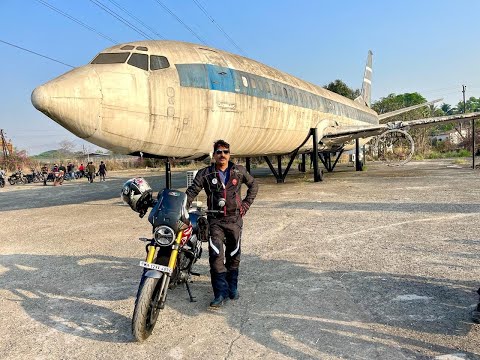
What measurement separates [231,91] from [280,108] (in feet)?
10.00

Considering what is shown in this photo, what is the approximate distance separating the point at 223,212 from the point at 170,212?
2.20ft

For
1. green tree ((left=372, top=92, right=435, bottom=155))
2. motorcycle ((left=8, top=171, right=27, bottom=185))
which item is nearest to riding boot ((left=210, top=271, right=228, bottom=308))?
motorcycle ((left=8, top=171, right=27, bottom=185))

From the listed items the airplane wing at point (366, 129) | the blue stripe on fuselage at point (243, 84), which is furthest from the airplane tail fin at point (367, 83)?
the blue stripe on fuselage at point (243, 84)

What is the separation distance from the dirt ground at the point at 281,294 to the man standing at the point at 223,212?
35cm

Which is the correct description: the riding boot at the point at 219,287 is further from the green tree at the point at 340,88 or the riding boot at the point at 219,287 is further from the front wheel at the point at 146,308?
the green tree at the point at 340,88

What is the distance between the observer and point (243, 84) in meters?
10.7

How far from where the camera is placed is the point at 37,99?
685 centimetres

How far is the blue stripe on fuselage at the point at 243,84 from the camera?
30.0 ft

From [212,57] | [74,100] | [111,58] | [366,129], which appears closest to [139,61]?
[111,58]

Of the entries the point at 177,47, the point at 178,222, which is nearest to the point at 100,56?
the point at 177,47

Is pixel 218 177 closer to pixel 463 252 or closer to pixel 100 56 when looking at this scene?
pixel 463 252

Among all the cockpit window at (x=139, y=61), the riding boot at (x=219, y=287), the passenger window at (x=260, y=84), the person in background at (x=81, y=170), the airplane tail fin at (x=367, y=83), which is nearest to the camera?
the riding boot at (x=219, y=287)

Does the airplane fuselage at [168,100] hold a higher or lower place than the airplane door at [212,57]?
lower

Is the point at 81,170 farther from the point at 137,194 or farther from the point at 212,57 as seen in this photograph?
the point at 137,194
